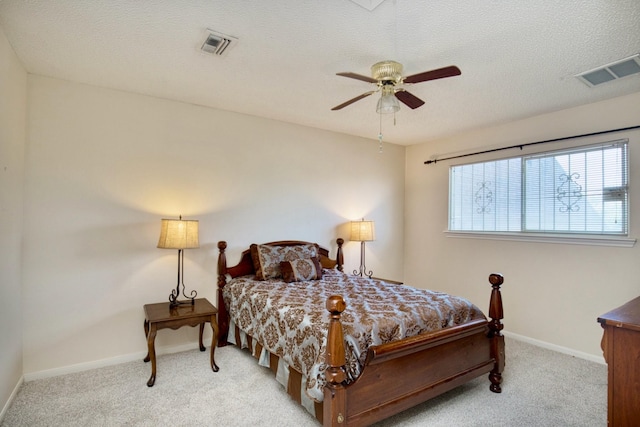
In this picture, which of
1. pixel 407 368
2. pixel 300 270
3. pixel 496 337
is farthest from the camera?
pixel 300 270

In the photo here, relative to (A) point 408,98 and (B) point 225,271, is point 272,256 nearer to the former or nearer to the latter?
(B) point 225,271

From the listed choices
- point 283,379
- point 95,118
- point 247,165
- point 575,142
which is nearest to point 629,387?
point 283,379

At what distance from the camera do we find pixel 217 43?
230 cm

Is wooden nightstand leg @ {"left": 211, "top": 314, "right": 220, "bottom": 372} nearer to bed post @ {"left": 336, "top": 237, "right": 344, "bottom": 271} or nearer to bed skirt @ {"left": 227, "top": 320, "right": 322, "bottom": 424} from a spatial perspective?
bed skirt @ {"left": 227, "top": 320, "right": 322, "bottom": 424}

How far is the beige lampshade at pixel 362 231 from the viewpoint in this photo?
4324 mm

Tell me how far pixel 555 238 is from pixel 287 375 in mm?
3103

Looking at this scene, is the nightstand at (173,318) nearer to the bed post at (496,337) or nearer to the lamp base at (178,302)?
the lamp base at (178,302)

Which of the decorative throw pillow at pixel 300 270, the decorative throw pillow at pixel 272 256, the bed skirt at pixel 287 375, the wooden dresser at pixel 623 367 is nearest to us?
the wooden dresser at pixel 623 367

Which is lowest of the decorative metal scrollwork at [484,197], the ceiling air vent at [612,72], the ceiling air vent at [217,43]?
the decorative metal scrollwork at [484,197]

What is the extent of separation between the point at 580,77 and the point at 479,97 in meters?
0.77

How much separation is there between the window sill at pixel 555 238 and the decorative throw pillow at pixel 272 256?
2.10 m

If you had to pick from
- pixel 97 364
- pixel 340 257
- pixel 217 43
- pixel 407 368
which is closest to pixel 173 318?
pixel 97 364

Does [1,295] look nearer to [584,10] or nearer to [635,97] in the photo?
[584,10]

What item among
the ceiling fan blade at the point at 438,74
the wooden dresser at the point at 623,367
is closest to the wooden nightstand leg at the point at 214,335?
the ceiling fan blade at the point at 438,74
